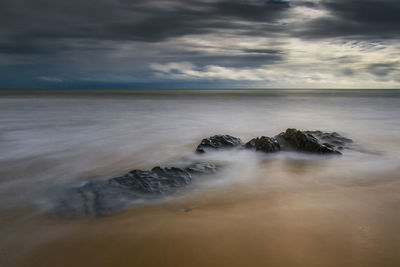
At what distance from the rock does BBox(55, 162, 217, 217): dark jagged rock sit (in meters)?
2.73

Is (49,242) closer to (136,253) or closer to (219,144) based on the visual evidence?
(136,253)

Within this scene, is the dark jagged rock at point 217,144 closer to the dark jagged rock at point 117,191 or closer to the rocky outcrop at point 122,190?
the rocky outcrop at point 122,190

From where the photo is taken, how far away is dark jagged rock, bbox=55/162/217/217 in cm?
307

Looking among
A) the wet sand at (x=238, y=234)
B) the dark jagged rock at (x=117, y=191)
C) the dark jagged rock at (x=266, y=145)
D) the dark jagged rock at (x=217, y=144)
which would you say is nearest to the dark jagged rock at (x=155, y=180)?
the dark jagged rock at (x=117, y=191)

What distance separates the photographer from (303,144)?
19.0ft

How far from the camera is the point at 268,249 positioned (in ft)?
7.59

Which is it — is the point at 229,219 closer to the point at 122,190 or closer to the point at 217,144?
the point at 122,190

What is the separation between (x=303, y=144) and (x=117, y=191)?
3.98 metres

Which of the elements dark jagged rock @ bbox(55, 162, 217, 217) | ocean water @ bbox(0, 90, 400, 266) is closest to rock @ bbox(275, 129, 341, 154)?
ocean water @ bbox(0, 90, 400, 266)

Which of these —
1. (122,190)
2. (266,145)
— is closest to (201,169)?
(122,190)

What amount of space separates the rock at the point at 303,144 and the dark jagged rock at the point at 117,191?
108 inches

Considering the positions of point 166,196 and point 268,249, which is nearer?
point 268,249

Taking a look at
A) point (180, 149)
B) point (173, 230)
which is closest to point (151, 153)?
point (180, 149)

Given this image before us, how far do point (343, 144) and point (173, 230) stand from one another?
5518 mm
